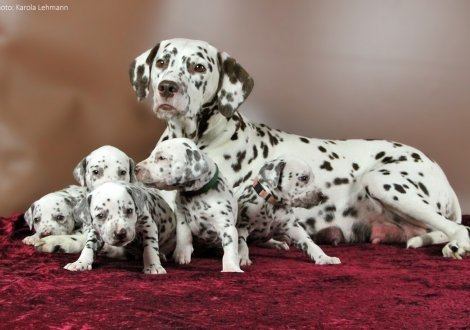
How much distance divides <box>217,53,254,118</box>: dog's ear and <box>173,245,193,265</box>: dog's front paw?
40.6 inches

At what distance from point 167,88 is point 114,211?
95 cm

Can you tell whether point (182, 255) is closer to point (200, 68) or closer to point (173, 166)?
point (173, 166)

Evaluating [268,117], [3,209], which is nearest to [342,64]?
[268,117]

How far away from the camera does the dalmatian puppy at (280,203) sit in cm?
364

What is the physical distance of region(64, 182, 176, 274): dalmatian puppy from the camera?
312cm

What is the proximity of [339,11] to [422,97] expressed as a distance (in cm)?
112

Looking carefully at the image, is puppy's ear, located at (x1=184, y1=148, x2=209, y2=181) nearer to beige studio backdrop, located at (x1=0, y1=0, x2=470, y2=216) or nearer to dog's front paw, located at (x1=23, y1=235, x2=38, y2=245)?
dog's front paw, located at (x1=23, y1=235, x2=38, y2=245)

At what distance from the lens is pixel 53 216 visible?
4320 millimetres

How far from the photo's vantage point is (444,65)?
5980 mm

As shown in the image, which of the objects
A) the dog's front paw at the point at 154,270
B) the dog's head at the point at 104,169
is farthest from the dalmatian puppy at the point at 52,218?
the dog's front paw at the point at 154,270

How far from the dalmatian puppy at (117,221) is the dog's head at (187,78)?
660mm

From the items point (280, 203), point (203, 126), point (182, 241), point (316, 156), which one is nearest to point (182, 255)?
point (182, 241)

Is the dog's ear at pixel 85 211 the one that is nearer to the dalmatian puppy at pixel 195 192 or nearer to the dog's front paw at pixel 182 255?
the dalmatian puppy at pixel 195 192

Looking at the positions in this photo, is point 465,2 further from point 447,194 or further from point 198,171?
point 198,171
